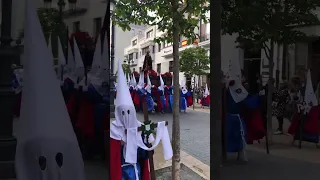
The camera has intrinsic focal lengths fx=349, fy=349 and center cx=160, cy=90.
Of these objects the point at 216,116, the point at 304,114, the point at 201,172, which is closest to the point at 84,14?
the point at 216,116

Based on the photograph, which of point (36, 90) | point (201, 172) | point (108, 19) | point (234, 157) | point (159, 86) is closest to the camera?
point (36, 90)

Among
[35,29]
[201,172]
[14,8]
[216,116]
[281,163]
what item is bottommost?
[201,172]

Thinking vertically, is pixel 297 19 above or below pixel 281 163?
above

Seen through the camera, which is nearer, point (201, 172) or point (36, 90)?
point (36, 90)

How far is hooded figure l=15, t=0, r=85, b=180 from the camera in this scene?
5.49 ft

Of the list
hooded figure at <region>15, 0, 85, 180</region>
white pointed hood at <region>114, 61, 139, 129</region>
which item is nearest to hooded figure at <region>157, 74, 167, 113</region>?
white pointed hood at <region>114, 61, 139, 129</region>

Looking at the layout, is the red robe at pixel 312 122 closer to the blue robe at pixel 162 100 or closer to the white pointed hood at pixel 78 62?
the white pointed hood at pixel 78 62

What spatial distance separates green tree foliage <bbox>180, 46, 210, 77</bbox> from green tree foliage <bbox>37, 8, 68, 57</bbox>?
20872 mm

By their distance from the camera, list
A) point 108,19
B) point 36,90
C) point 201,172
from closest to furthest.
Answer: point 36,90
point 108,19
point 201,172

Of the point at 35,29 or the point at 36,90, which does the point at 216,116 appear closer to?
the point at 36,90

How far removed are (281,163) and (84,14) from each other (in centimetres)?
130

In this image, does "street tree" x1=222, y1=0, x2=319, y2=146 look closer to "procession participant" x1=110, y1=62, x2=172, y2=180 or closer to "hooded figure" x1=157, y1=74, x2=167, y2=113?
"procession participant" x1=110, y1=62, x2=172, y2=180

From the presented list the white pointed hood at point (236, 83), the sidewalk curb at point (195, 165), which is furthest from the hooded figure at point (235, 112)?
the sidewalk curb at point (195, 165)

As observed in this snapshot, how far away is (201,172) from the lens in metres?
5.55
